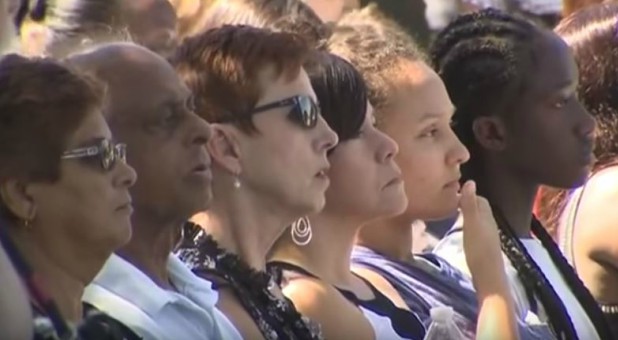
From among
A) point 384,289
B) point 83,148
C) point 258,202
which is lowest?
point 384,289

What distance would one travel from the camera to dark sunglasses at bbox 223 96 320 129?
2992mm

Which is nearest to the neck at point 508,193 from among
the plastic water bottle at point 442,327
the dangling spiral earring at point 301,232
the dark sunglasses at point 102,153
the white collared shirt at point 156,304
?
the plastic water bottle at point 442,327

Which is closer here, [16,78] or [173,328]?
[16,78]

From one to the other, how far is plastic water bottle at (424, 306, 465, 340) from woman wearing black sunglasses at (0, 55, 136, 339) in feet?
2.56

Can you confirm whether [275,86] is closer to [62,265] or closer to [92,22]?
[62,265]

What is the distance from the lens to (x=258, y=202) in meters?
2.98

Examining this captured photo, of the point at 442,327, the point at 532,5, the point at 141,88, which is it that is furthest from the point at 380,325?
the point at 532,5

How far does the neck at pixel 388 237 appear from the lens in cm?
346

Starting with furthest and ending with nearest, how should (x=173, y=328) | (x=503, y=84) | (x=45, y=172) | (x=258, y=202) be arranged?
1. (x=503, y=84)
2. (x=258, y=202)
3. (x=173, y=328)
4. (x=45, y=172)

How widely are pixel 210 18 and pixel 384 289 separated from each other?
82 centimetres

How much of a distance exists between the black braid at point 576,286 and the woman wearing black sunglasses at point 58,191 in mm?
1421

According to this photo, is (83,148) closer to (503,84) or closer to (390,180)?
(390,180)

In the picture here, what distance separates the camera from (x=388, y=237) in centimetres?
347

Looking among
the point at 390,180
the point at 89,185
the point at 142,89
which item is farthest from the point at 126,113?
the point at 390,180
